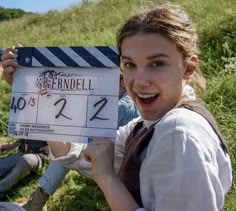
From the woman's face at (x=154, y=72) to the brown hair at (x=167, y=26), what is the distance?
0.02m

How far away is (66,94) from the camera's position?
1954mm

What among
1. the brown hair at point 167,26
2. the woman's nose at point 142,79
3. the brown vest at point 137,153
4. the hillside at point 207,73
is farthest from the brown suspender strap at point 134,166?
the hillside at point 207,73

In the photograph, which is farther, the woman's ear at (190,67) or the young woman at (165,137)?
the woman's ear at (190,67)

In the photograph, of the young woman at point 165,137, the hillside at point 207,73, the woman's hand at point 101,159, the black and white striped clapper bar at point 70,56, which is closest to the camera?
the young woman at point 165,137

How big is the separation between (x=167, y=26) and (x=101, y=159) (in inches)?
19.6

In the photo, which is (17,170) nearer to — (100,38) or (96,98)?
(96,98)

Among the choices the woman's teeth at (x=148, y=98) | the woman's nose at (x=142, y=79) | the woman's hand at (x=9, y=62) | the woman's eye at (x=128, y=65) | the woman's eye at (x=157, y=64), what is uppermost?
the woman's hand at (x=9, y=62)

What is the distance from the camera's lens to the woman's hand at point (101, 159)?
5.37 feet

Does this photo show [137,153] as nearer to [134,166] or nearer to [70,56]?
[134,166]

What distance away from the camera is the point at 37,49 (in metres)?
2.00

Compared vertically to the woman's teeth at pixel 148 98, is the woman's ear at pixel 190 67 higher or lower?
higher

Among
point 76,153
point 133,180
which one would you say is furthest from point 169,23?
point 76,153

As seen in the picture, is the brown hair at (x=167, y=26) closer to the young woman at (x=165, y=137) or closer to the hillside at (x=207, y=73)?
the young woman at (x=165, y=137)

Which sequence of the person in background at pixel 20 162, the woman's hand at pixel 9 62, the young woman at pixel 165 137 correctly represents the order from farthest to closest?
the person in background at pixel 20 162 < the woman's hand at pixel 9 62 < the young woman at pixel 165 137
